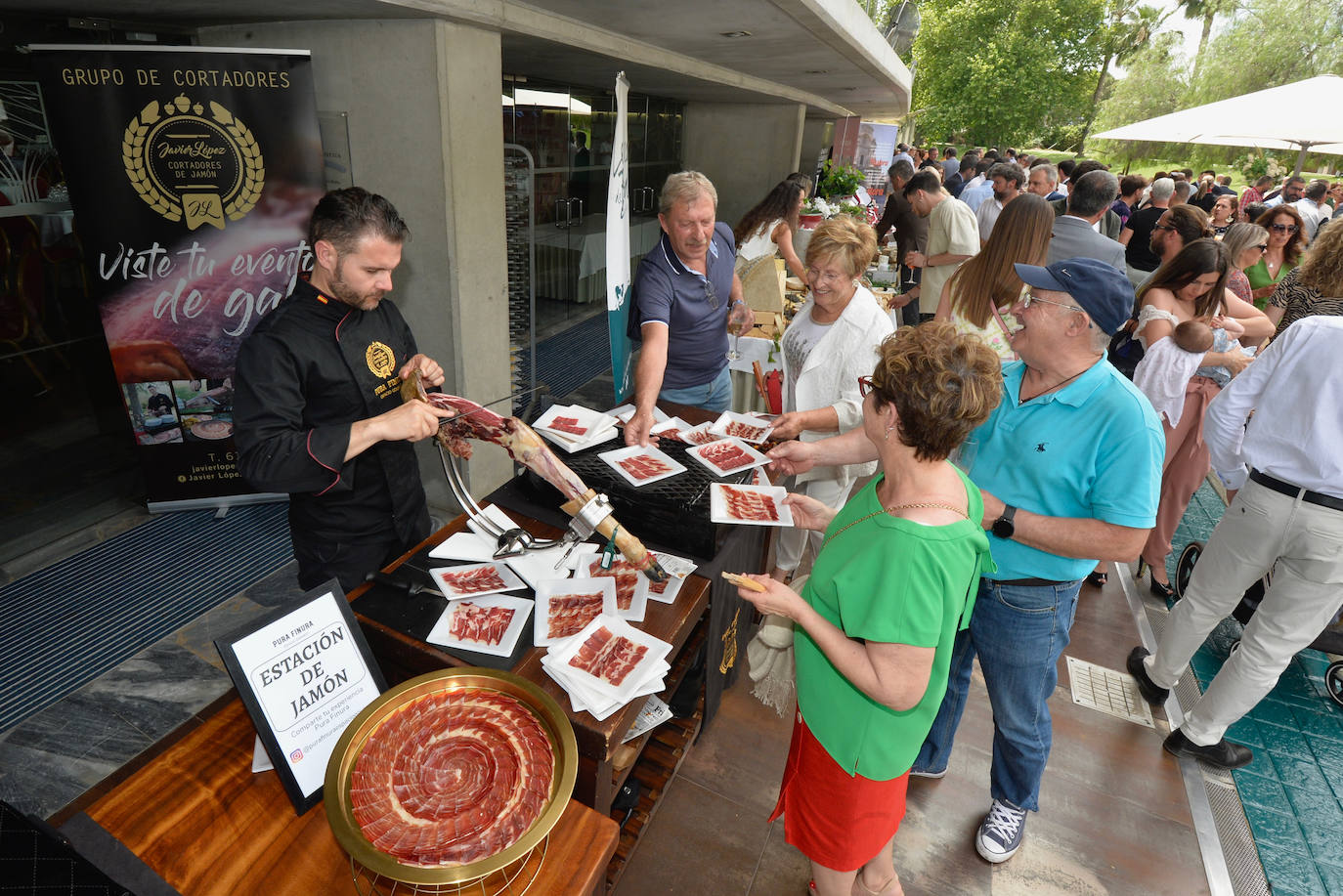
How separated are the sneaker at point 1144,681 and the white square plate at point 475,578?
10.4 ft

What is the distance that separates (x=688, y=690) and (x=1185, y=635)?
2.29 m

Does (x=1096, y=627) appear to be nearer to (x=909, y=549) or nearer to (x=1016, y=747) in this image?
(x=1016, y=747)

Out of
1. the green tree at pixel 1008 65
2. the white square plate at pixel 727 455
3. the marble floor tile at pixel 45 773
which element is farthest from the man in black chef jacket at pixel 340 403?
the green tree at pixel 1008 65

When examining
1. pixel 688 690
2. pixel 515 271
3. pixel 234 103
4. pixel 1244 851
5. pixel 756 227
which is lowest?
pixel 1244 851

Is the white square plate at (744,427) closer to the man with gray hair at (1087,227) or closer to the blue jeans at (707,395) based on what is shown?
the blue jeans at (707,395)

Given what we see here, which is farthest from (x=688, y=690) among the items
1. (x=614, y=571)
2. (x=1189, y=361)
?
(x=1189, y=361)

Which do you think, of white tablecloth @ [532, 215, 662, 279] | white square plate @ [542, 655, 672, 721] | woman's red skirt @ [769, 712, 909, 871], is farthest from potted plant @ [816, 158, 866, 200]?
white square plate @ [542, 655, 672, 721]

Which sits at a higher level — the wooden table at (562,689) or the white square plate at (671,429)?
the white square plate at (671,429)

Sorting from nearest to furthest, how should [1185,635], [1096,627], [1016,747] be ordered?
1. [1016,747]
2. [1185,635]
3. [1096,627]

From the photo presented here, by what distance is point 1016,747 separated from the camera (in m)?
2.35

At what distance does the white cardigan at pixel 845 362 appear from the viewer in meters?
2.95

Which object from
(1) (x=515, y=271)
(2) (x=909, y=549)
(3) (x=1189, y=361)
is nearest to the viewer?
(2) (x=909, y=549)

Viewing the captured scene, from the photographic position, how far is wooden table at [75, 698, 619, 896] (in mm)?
1210

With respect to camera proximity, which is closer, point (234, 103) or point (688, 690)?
point (688, 690)
